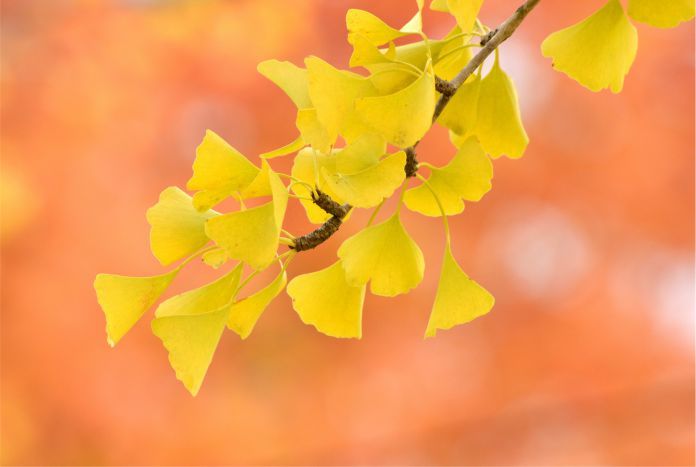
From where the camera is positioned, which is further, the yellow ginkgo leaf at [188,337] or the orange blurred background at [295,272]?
the orange blurred background at [295,272]

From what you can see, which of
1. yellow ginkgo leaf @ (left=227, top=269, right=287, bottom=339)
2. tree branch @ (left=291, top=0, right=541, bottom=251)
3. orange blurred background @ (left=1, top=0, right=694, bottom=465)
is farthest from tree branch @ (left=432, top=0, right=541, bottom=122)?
orange blurred background @ (left=1, top=0, right=694, bottom=465)

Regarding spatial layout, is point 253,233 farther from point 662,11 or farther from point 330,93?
point 662,11

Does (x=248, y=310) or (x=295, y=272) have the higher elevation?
(x=248, y=310)

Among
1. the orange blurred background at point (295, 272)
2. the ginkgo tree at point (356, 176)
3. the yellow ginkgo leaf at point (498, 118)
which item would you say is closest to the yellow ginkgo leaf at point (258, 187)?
the ginkgo tree at point (356, 176)

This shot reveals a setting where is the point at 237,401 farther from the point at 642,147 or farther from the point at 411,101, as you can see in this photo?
the point at 411,101

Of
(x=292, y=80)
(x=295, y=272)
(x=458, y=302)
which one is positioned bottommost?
(x=295, y=272)

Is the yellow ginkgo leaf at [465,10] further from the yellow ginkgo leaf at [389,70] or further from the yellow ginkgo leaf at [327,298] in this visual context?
the yellow ginkgo leaf at [327,298]

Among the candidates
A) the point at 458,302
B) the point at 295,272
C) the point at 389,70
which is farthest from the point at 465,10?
the point at 295,272
